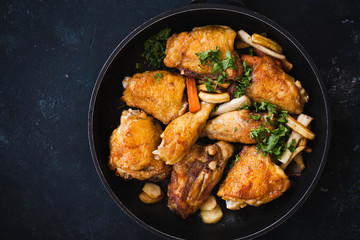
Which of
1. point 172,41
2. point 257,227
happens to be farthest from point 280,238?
point 172,41

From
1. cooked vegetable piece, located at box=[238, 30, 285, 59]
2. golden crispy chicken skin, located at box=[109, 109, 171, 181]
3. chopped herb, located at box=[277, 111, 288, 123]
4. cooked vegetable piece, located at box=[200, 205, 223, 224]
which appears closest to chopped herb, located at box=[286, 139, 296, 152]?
chopped herb, located at box=[277, 111, 288, 123]

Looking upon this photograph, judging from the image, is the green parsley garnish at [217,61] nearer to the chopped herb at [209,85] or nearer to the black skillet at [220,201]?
the chopped herb at [209,85]

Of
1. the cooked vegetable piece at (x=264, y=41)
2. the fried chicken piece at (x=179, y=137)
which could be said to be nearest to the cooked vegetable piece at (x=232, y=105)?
the fried chicken piece at (x=179, y=137)

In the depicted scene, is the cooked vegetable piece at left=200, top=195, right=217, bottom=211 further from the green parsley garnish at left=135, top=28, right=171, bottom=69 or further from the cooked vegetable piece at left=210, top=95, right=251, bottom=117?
the green parsley garnish at left=135, top=28, right=171, bottom=69

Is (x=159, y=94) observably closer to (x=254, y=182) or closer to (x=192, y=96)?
(x=192, y=96)

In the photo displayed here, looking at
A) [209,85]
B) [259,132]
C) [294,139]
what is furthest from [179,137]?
[294,139]

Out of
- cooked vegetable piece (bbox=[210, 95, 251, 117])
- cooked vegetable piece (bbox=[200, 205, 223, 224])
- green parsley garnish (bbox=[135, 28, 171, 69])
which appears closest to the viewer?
cooked vegetable piece (bbox=[210, 95, 251, 117])

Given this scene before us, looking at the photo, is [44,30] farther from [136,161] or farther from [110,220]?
[110,220]
